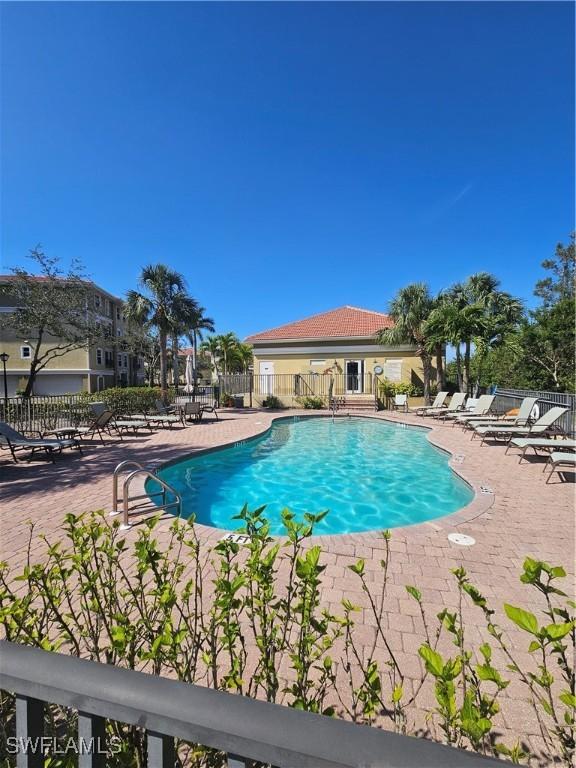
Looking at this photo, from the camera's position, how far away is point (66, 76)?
8195mm

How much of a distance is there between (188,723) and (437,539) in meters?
4.53

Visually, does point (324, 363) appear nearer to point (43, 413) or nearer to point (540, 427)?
point (540, 427)

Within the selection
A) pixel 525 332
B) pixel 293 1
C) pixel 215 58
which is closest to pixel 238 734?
pixel 293 1

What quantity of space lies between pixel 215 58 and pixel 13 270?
1450cm

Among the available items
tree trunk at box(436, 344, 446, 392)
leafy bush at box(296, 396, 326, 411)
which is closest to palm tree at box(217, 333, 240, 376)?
leafy bush at box(296, 396, 326, 411)

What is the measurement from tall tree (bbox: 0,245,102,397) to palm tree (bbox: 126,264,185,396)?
94.6 inches

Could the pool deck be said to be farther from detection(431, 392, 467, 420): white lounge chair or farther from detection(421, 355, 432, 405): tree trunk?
detection(421, 355, 432, 405): tree trunk

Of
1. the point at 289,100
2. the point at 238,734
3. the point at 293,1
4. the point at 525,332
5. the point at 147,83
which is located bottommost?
the point at 238,734

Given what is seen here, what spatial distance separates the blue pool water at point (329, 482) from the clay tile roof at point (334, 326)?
11995 millimetres

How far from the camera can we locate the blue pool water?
22.5 feet

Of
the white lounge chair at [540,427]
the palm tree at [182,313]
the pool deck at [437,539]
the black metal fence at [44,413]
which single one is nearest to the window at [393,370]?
the white lounge chair at [540,427]

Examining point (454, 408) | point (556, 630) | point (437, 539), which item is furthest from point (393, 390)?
point (556, 630)

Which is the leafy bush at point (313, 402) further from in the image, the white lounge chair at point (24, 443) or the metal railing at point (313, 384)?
the white lounge chair at point (24, 443)

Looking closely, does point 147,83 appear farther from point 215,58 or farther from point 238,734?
point 238,734
